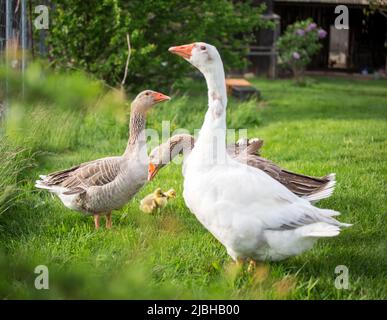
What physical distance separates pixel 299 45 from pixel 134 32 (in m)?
10.4

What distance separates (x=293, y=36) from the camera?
780 inches

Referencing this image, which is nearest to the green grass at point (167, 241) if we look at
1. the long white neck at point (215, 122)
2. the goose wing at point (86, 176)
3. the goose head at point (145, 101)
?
the goose wing at point (86, 176)

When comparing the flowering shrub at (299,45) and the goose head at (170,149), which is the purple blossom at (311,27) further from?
the goose head at (170,149)

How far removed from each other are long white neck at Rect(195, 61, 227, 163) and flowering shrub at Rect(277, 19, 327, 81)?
15749mm

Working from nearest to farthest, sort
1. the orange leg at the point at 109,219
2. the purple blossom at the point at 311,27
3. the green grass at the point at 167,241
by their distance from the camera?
1. the green grass at the point at 167,241
2. the orange leg at the point at 109,219
3. the purple blossom at the point at 311,27

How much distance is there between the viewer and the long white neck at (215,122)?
4.04 meters

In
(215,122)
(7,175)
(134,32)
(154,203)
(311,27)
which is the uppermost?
(311,27)

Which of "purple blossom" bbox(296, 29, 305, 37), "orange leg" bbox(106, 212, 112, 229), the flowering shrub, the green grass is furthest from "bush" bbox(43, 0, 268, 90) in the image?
the flowering shrub

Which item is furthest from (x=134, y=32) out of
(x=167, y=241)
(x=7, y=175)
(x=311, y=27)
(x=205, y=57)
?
(x=311, y=27)

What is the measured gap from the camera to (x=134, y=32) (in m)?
10.7

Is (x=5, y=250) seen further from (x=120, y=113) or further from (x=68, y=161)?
(x=120, y=113)

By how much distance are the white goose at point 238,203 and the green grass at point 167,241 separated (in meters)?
0.26

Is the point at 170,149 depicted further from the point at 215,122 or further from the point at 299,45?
the point at 299,45
